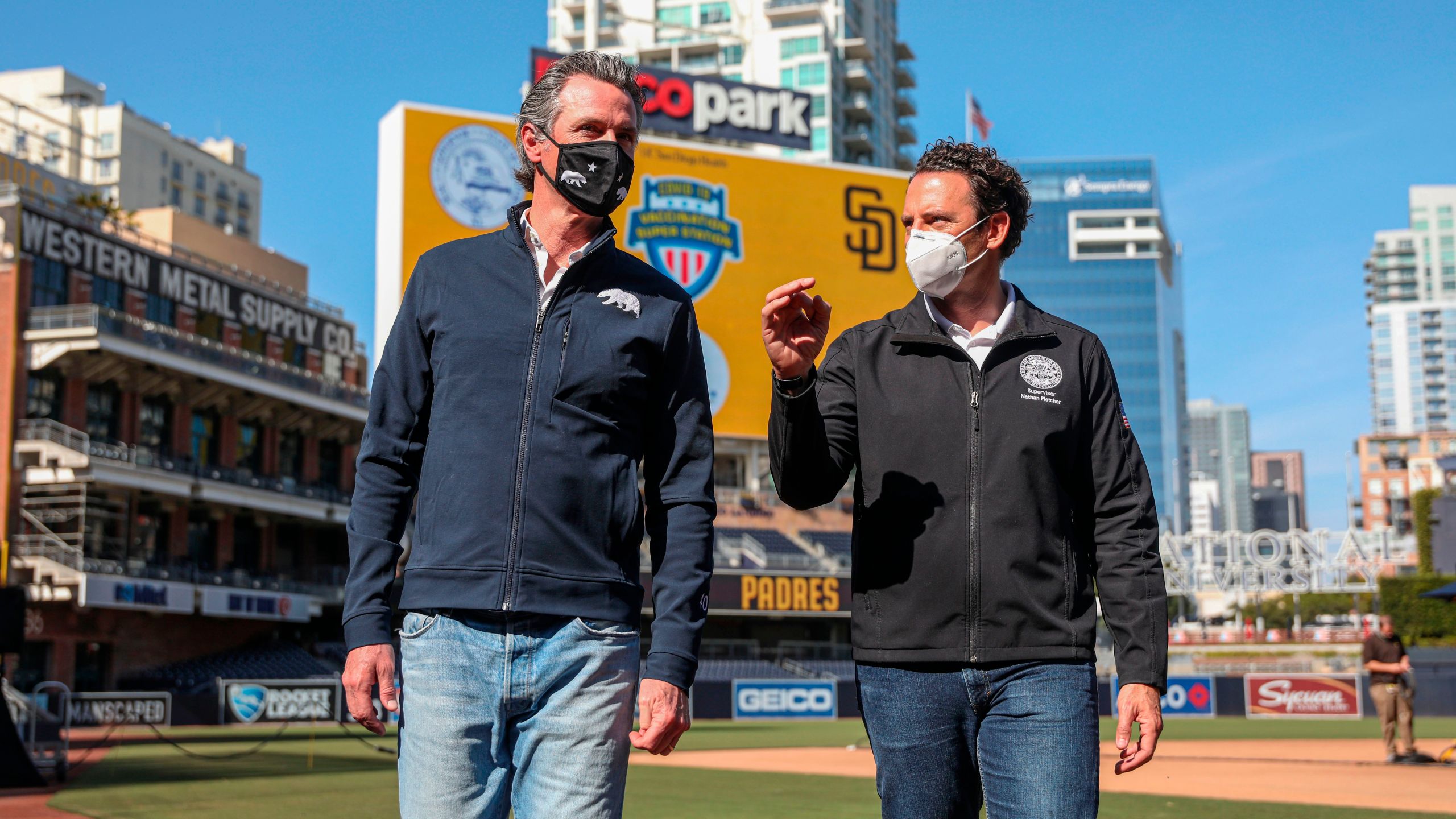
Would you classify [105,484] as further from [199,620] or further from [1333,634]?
[1333,634]

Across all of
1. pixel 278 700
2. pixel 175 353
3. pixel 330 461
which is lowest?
pixel 278 700

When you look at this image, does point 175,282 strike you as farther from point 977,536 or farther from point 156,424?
point 977,536

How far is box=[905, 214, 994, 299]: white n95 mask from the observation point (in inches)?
156

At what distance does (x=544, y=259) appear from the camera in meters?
3.46

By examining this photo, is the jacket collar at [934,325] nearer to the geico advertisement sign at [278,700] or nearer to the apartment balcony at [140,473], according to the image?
the geico advertisement sign at [278,700]

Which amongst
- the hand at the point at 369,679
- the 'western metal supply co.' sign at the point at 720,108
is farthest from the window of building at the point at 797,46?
the hand at the point at 369,679

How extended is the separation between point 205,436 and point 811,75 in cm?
5770

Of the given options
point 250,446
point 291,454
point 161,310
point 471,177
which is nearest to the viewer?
point 471,177

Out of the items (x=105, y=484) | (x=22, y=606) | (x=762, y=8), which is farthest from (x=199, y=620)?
(x=762, y=8)

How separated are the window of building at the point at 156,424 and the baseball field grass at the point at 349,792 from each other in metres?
23.7

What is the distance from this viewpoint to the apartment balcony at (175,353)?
40906mm

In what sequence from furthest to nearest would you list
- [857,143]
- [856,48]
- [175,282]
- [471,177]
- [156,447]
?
[856,48]
[857,143]
[175,282]
[156,447]
[471,177]

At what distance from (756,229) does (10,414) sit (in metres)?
21.6

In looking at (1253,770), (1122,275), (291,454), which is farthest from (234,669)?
(1122,275)
